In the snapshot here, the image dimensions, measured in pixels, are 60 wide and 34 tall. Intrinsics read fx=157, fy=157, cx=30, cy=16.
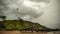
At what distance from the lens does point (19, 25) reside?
368 cm

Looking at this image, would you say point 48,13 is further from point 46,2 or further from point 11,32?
point 11,32

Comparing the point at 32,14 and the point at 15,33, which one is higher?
the point at 32,14

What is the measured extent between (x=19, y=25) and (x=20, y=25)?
0.08ft

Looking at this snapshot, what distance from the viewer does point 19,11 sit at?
146 inches

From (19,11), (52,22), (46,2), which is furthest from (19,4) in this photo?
(52,22)

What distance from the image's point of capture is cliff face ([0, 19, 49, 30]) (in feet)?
12.0

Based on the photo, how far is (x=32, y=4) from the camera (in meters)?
3.77

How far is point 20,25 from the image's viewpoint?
3.68m

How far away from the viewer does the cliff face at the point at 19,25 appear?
12.0 feet

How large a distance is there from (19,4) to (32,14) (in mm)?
393

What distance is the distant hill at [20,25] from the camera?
3.67m

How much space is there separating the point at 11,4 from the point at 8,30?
622 mm

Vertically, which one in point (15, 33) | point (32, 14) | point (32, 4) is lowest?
point (15, 33)

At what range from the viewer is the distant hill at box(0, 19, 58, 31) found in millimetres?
3668
